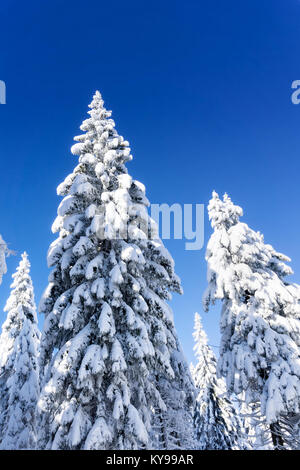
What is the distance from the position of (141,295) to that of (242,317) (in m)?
5.77

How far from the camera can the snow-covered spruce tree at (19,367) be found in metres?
17.2

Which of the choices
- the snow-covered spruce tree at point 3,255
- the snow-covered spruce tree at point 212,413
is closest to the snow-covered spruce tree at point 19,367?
the snow-covered spruce tree at point 3,255

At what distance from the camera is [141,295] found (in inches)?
483

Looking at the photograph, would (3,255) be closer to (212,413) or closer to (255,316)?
(255,316)

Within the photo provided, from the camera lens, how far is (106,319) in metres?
10.3

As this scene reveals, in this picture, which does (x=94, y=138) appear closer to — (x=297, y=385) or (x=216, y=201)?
(x=216, y=201)

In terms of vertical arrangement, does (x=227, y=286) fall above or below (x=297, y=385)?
above

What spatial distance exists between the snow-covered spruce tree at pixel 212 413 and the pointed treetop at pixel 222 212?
14369 millimetres

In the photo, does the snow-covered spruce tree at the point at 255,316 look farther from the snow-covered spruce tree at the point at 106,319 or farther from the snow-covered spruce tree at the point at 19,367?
the snow-covered spruce tree at the point at 19,367

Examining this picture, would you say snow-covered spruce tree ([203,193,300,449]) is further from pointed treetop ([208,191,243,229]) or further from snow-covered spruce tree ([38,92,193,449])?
snow-covered spruce tree ([38,92,193,449])

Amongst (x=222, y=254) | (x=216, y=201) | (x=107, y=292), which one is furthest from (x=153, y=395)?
(x=216, y=201)

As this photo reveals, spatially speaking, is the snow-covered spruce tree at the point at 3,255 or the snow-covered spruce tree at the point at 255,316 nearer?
the snow-covered spruce tree at the point at 3,255

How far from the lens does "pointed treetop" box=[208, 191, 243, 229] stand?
1773 centimetres
